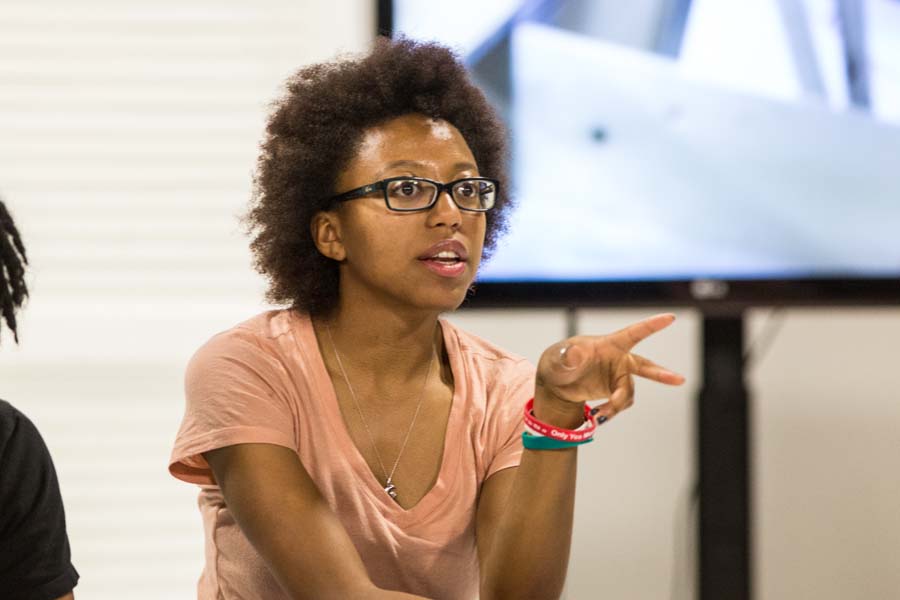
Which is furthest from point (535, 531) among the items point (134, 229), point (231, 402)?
point (134, 229)

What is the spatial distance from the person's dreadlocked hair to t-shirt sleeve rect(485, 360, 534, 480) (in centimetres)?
75

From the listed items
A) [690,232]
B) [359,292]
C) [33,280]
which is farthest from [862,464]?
[33,280]

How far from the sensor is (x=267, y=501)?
1.55 meters

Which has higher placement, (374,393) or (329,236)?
(329,236)

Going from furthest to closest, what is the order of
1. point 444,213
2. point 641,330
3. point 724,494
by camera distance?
point 724,494, point 444,213, point 641,330

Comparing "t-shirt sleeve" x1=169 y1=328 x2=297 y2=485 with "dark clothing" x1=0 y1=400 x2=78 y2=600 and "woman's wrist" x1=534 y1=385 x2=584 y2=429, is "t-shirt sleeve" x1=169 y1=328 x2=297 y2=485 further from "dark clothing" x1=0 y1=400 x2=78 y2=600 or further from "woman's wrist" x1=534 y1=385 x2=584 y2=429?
"woman's wrist" x1=534 y1=385 x2=584 y2=429

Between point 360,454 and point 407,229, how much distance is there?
1.17 ft

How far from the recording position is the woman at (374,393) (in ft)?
5.17

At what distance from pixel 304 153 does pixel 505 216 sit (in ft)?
1.45

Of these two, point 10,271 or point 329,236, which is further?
point 329,236

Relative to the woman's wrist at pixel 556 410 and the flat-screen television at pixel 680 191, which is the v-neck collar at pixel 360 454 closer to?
the woman's wrist at pixel 556 410

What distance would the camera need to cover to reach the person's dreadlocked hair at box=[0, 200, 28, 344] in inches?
62.7

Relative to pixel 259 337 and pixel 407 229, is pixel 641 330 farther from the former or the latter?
pixel 259 337

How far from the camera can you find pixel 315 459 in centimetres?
169
